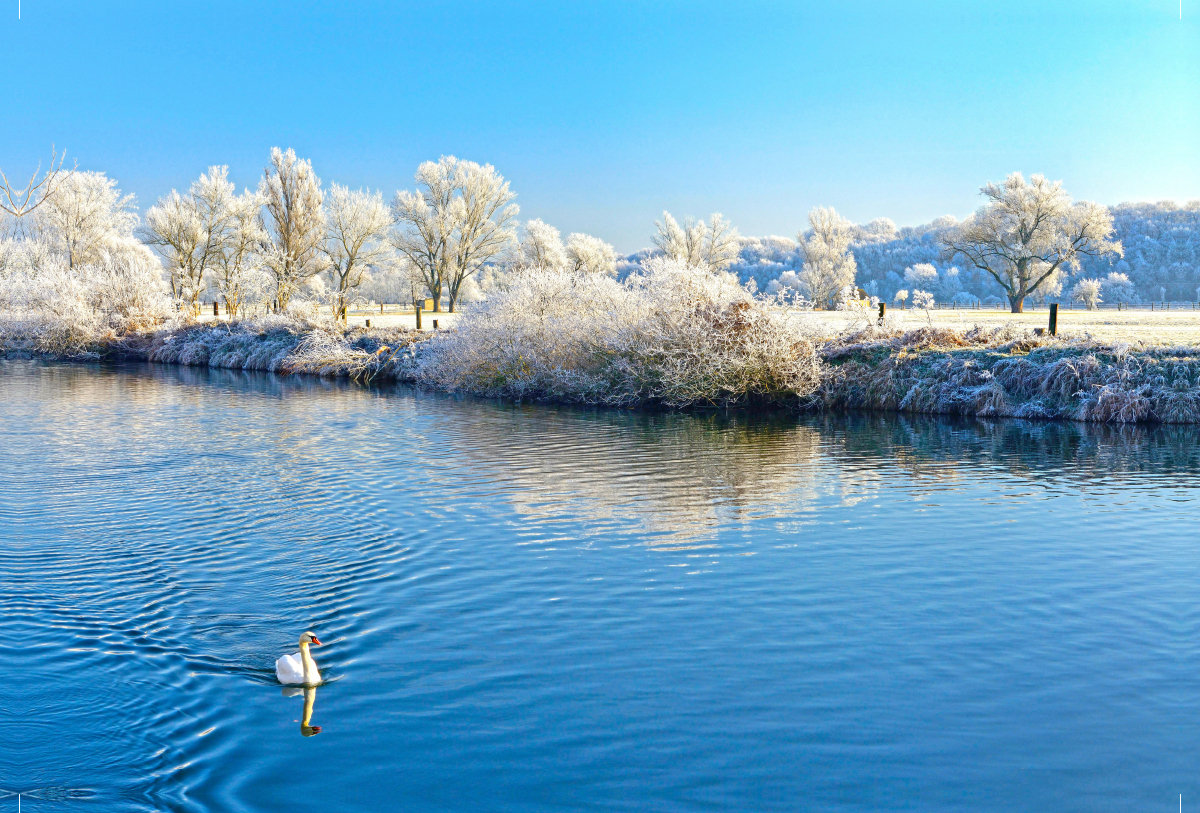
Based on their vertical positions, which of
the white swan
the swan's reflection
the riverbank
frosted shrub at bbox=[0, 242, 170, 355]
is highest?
frosted shrub at bbox=[0, 242, 170, 355]

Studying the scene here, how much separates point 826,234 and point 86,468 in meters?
80.2

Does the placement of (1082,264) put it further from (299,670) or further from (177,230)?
(299,670)

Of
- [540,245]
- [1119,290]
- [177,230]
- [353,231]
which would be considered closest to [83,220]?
[177,230]

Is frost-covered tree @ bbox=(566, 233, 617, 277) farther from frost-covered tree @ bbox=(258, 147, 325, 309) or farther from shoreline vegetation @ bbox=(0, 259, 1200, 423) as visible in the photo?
shoreline vegetation @ bbox=(0, 259, 1200, 423)

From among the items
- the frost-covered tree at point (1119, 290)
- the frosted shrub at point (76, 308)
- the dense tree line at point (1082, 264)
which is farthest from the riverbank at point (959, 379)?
the frost-covered tree at point (1119, 290)

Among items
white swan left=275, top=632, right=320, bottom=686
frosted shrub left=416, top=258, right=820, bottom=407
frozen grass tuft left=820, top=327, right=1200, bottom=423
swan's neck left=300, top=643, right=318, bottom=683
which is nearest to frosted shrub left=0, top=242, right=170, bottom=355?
frosted shrub left=416, top=258, right=820, bottom=407

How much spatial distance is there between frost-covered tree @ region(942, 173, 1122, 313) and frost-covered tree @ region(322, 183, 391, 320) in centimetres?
4381

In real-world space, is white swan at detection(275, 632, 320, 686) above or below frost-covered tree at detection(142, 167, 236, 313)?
below

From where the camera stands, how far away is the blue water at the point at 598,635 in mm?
6012

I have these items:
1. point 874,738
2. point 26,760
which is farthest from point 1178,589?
point 26,760

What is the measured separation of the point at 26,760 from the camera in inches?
242

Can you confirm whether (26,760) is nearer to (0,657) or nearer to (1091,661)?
(0,657)

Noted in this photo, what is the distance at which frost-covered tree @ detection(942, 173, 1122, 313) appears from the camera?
66562 millimetres

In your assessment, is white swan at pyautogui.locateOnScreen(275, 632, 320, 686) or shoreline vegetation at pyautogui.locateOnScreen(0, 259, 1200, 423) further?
shoreline vegetation at pyautogui.locateOnScreen(0, 259, 1200, 423)
